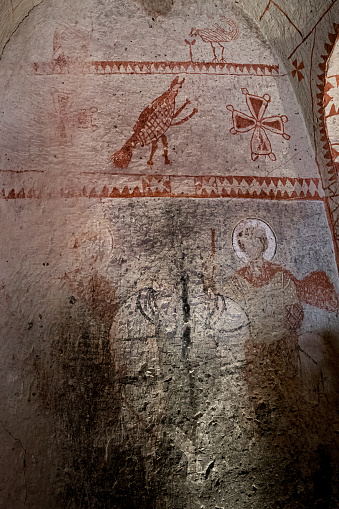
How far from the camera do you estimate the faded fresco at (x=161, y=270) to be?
254cm

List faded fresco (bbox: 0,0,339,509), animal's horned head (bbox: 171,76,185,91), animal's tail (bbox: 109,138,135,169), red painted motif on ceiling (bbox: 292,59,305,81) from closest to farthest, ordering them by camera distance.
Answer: faded fresco (bbox: 0,0,339,509)
animal's tail (bbox: 109,138,135,169)
red painted motif on ceiling (bbox: 292,59,305,81)
animal's horned head (bbox: 171,76,185,91)

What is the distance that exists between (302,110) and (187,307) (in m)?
1.64

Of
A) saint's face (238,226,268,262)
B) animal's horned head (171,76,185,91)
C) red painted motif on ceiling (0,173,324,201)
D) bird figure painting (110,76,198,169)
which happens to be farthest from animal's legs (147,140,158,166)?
saint's face (238,226,268,262)

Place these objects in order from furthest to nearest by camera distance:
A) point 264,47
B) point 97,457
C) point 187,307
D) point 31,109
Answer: point 264,47 → point 31,109 → point 187,307 → point 97,457

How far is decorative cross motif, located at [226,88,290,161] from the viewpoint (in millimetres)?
3123

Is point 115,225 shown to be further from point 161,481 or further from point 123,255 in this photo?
point 161,481

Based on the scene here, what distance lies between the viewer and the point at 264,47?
131 inches

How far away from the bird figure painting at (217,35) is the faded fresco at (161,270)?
13 millimetres

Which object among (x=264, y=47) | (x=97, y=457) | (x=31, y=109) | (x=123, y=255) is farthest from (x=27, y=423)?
(x=264, y=47)

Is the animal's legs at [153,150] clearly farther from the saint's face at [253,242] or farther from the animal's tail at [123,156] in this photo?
the saint's face at [253,242]

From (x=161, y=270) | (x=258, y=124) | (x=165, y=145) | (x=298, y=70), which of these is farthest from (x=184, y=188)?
(x=298, y=70)

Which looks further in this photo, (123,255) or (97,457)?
(123,255)

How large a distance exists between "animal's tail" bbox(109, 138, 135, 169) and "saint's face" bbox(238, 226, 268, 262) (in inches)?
35.5

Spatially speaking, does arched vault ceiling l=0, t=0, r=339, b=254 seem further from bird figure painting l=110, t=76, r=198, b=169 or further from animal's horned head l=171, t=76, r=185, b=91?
bird figure painting l=110, t=76, r=198, b=169
